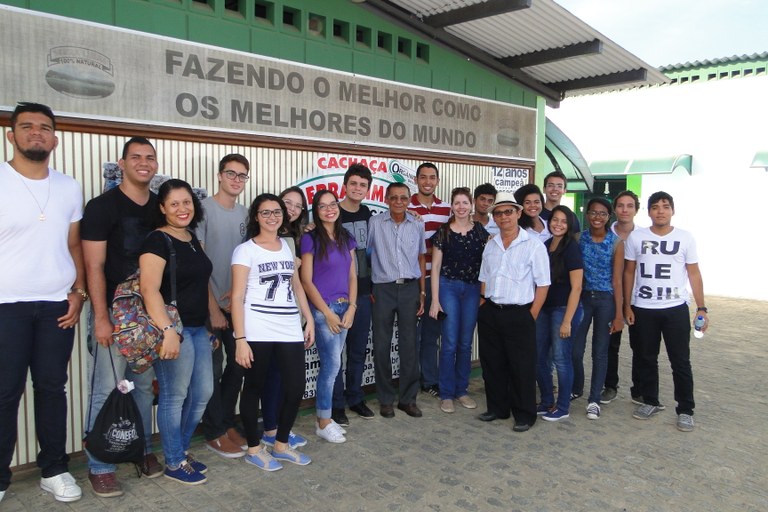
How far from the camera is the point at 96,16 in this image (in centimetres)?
401

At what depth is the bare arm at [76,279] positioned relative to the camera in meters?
3.58

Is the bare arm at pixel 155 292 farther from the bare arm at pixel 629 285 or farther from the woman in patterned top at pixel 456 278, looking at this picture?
the bare arm at pixel 629 285

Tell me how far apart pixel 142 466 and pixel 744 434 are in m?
4.78

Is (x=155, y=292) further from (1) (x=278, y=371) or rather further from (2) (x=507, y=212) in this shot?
(2) (x=507, y=212)

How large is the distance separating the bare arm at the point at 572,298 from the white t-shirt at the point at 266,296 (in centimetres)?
238

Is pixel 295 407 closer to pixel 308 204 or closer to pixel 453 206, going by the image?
pixel 308 204

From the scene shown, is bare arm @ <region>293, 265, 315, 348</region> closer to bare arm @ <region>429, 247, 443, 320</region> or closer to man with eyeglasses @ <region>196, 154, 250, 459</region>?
man with eyeglasses @ <region>196, 154, 250, 459</region>

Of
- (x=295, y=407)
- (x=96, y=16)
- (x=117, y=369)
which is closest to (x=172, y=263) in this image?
(x=117, y=369)

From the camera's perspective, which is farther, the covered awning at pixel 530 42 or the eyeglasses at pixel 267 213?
the covered awning at pixel 530 42

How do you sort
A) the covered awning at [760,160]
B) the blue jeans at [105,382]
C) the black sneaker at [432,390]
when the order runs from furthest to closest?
the covered awning at [760,160] → the black sneaker at [432,390] → the blue jeans at [105,382]

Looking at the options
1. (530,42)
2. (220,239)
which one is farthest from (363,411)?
(530,42)

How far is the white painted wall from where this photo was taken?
1330 cm

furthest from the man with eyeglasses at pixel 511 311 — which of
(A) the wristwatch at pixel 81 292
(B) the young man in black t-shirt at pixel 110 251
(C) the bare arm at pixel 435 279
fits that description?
(A) the wristwatch at pixel 81 292

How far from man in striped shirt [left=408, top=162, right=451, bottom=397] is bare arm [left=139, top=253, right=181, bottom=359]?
8.38ft
